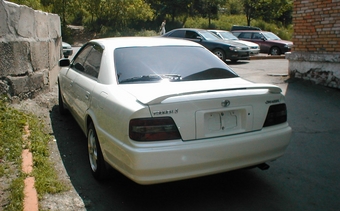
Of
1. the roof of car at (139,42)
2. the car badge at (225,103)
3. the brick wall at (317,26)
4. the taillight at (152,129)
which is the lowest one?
the taillight at (152,129)

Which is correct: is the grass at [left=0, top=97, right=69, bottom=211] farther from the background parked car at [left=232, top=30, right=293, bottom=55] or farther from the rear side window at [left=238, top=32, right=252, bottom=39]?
the rear side window at [left=238, top=32, right=252, bottom=39]

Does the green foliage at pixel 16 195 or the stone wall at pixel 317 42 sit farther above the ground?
the stone wall at pixel 317 42

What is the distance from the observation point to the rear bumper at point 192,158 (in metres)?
3.11

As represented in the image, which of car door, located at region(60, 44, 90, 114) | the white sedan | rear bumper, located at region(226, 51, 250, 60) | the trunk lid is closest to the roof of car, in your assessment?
the white sedan

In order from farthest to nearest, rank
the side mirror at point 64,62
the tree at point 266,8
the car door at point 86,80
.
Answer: the tree at point 266,8, the side mirror at point 64,62, the car door at point 86,80

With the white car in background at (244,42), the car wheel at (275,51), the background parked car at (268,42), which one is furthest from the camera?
the car wheel at (275,51)

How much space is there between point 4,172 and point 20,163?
239 millimetres

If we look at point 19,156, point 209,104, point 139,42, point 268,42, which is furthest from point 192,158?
point 268,42

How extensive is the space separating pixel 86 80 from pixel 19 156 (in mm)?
1227

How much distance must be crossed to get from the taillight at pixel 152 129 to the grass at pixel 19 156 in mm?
1270

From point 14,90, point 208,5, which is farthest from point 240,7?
point 14,90

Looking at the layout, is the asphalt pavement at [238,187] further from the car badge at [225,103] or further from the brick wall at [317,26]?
the brick wall at [317,26]

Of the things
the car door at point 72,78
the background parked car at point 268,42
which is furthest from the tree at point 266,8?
the car door at point 72,78

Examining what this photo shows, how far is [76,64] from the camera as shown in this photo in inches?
216
